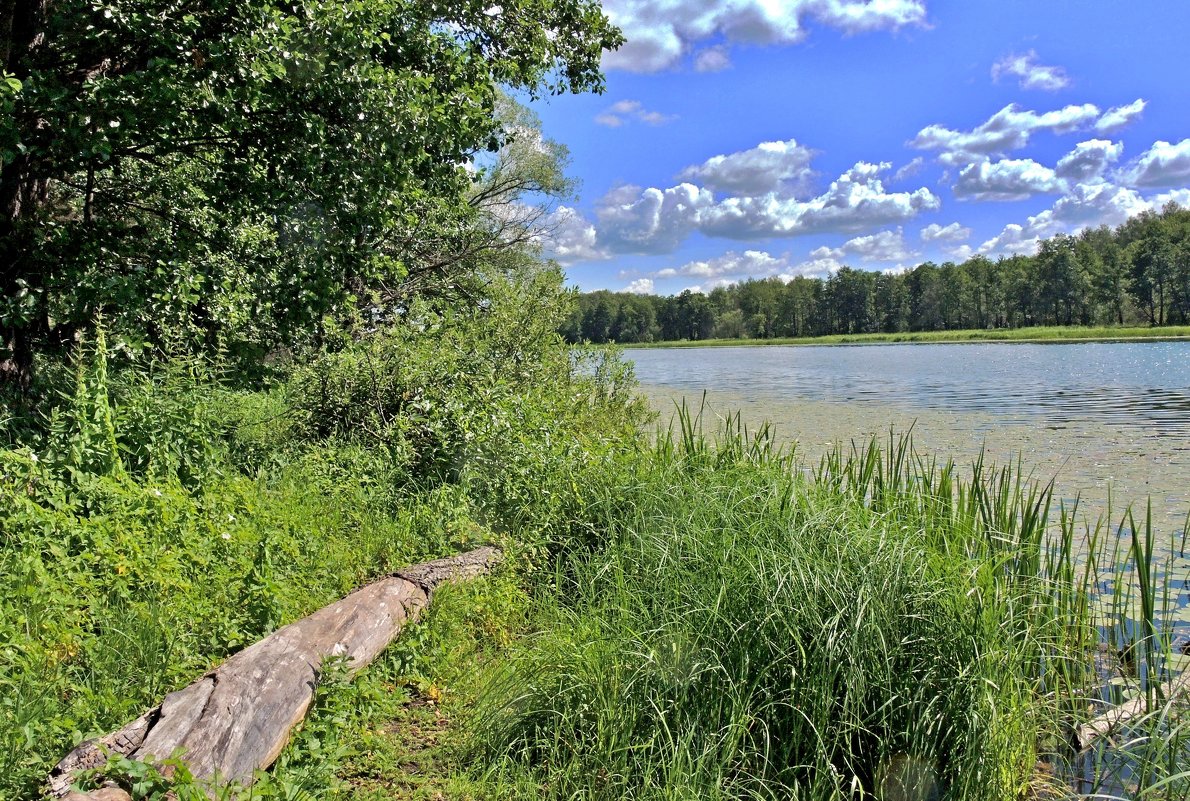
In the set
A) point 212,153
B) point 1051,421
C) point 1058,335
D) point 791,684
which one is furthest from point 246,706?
point 1058,335

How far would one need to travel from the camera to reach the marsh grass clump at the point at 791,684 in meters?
3.01

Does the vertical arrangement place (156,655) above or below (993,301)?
below

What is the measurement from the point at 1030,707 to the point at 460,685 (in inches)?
A: 112

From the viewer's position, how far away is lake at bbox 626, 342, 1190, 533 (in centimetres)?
894

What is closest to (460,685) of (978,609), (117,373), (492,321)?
(978,609)

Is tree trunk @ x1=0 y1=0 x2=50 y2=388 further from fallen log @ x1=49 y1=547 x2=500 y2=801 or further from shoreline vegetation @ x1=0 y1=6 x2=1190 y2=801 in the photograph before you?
fallen log @ x1=49 y1=547 x2=500 y2=801

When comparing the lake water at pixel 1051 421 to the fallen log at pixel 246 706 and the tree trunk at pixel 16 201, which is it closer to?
the fallen log at pixel 246 706

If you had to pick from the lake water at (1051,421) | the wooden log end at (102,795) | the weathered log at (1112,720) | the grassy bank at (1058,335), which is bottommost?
the weathered log at (1112,720)

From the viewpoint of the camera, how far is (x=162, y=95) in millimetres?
5355

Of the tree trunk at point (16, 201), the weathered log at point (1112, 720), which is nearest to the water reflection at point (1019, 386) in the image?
the weathered log at point (1112, 720)

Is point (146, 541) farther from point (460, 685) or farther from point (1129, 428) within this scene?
point (1129, 428)

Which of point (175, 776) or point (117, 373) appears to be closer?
point (175, 776)

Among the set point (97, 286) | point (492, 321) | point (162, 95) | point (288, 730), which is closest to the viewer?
point (288, 730)

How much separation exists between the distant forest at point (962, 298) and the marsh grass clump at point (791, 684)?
196 ft
